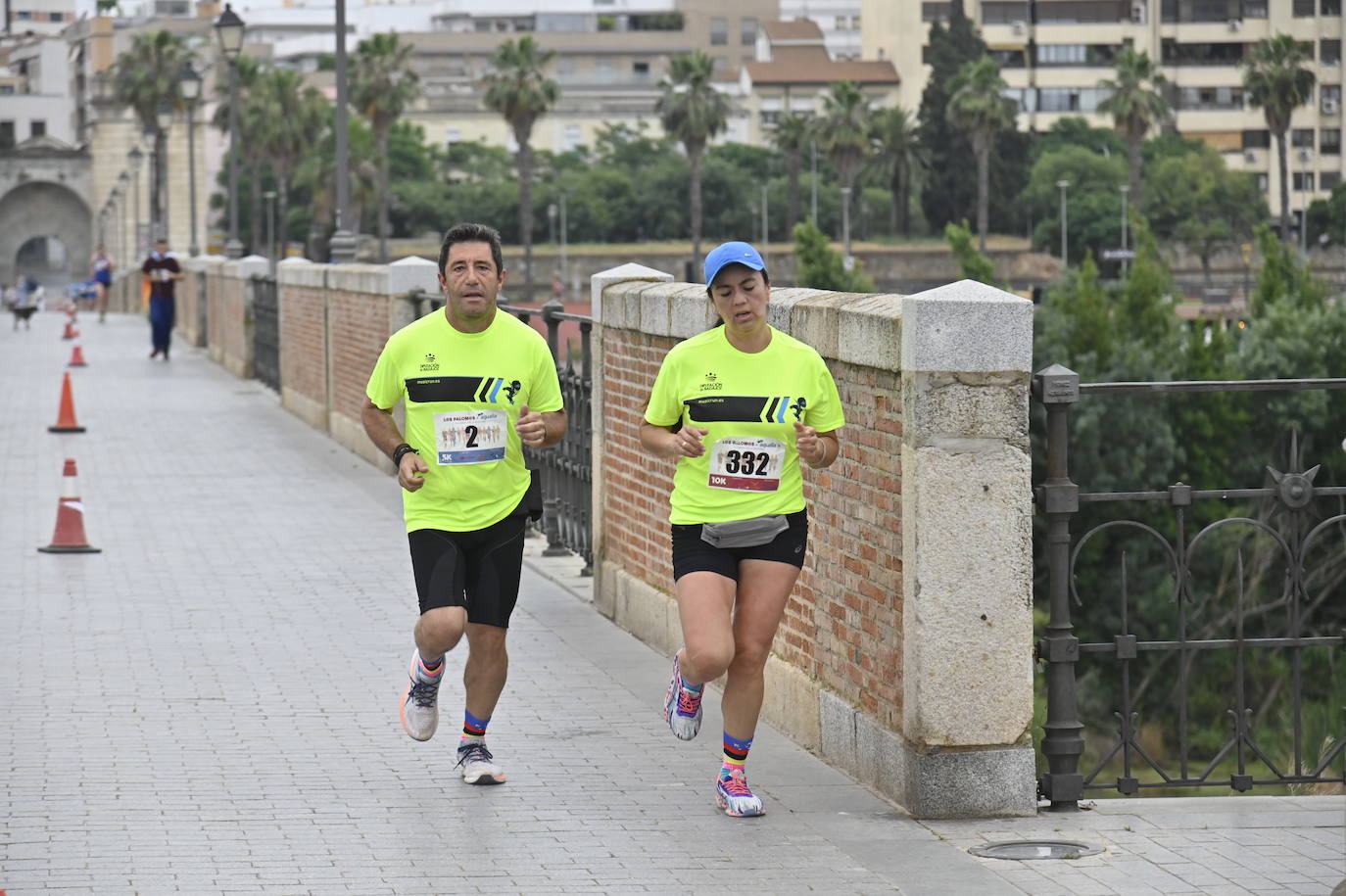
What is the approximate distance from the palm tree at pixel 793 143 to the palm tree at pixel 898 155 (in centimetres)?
407

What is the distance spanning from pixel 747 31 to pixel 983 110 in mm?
81744

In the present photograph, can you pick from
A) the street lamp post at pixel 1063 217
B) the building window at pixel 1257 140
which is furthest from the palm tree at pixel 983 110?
the building window at pixel 1257 140

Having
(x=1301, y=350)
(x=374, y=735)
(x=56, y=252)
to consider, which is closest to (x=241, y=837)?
(x=374, y=735)

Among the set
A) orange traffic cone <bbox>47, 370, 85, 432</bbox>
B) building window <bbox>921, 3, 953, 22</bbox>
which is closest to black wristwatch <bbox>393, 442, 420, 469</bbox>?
orange traffic cone <bbox>47, 370, 85, 432</bbox>

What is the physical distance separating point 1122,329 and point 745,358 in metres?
53.6

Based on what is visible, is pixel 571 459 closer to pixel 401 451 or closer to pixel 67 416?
pixel 401 451

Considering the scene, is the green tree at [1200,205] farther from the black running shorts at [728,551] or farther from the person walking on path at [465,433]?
the black running shorts at [728,551]

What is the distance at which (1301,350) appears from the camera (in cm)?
5172

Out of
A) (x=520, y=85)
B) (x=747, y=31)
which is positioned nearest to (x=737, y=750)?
(x=520, y=85)

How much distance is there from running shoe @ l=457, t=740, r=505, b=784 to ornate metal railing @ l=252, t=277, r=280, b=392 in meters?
20.2

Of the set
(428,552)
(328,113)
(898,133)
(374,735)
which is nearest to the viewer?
(428,552)

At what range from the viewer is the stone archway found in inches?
5920

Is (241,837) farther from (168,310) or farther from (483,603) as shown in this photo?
(168,310)

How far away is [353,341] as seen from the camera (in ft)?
67.0
